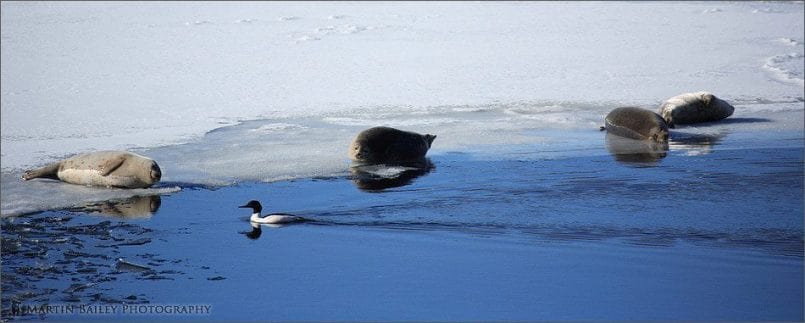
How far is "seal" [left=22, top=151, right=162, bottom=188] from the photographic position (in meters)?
7.91

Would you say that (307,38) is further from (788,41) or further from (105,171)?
(105,171)

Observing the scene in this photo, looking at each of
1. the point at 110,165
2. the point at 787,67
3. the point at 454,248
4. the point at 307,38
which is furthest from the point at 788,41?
the point at 110,165

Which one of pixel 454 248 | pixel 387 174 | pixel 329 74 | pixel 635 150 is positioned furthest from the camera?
pixel 329 74

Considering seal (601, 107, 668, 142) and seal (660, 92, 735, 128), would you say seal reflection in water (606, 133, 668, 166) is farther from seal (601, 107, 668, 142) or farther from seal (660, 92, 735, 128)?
seal (660, 92, 735, 128)

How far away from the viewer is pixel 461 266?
5.79 metres

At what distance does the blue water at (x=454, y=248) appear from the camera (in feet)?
17.0

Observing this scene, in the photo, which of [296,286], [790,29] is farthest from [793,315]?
[790,29]

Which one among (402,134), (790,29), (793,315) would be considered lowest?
(793,315)

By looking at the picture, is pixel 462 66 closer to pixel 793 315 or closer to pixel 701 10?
pixel 701 10

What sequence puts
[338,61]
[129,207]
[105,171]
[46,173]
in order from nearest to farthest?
[129,207], [105,171], [46,173], [338,61]

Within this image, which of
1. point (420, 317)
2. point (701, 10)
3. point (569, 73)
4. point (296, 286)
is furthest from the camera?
point (701, 10)

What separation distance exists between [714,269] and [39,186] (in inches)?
212

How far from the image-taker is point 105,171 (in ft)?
26.4

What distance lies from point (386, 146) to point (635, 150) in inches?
94.9
